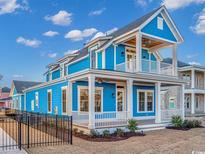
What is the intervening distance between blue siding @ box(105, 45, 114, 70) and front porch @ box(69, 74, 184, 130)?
1.19m

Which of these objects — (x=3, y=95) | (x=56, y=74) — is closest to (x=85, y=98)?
(x=56, y=74)

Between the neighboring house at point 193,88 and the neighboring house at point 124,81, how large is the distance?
41.1 feet

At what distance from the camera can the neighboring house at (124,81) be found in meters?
15.9

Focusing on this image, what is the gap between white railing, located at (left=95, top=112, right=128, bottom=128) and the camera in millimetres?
14752

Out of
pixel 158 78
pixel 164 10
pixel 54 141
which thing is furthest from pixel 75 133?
pixel 164 10

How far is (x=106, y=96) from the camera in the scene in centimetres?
1800

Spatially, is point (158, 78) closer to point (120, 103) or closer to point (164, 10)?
point (120, 103)

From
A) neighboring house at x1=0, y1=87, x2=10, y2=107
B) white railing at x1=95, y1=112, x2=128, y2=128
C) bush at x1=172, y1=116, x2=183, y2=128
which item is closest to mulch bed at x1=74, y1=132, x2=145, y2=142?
white railing at x1=95, y1=112, x2=128, y2=128

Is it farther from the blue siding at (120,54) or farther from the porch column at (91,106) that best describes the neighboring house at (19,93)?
the porch column at (91,106)

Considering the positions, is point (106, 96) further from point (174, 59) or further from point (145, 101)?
point (174, 59)

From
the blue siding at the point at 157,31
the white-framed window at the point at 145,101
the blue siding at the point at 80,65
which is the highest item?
the blue siding at the point at 157,31

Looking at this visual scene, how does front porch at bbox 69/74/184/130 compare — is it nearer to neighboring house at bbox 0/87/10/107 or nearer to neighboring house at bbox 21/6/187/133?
neighboring house at bbox 21/6/187/133

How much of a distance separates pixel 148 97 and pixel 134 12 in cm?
982

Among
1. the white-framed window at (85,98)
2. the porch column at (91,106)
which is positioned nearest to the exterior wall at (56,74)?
the white-framed window at (85,98)
